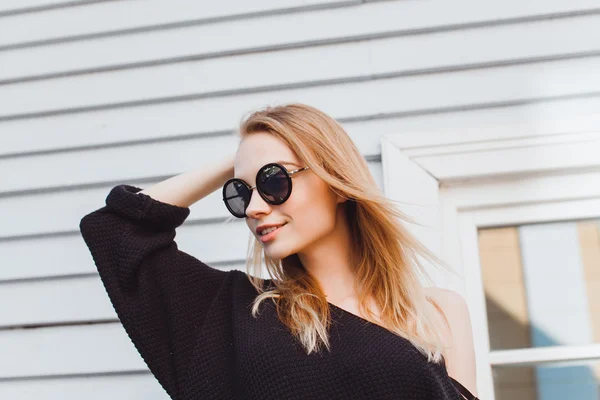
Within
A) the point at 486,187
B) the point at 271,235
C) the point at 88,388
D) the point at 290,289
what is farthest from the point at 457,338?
the point at 88,388

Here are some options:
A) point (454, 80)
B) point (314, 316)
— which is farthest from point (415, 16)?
point (314, 316)

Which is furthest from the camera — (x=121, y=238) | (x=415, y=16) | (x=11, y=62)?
(x=11, y=62)

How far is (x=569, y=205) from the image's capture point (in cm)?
205

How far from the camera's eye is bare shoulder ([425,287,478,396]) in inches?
60.6

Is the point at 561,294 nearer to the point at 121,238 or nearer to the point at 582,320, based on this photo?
the point at 582,320

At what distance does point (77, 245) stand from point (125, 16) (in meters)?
0.87

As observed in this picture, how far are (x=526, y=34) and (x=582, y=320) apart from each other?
3.16ft

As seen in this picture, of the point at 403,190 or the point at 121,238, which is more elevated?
the point at 403,190

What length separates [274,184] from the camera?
1.38 m

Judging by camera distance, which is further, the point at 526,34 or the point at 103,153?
the point at 103,153

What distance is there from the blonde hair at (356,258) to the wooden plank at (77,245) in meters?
0.45

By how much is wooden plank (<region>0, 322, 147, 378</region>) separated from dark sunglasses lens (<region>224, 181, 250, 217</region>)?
0.87m

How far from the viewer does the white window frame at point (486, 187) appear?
1.96 metres

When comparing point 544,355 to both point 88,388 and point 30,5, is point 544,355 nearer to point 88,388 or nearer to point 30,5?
point 88,388
